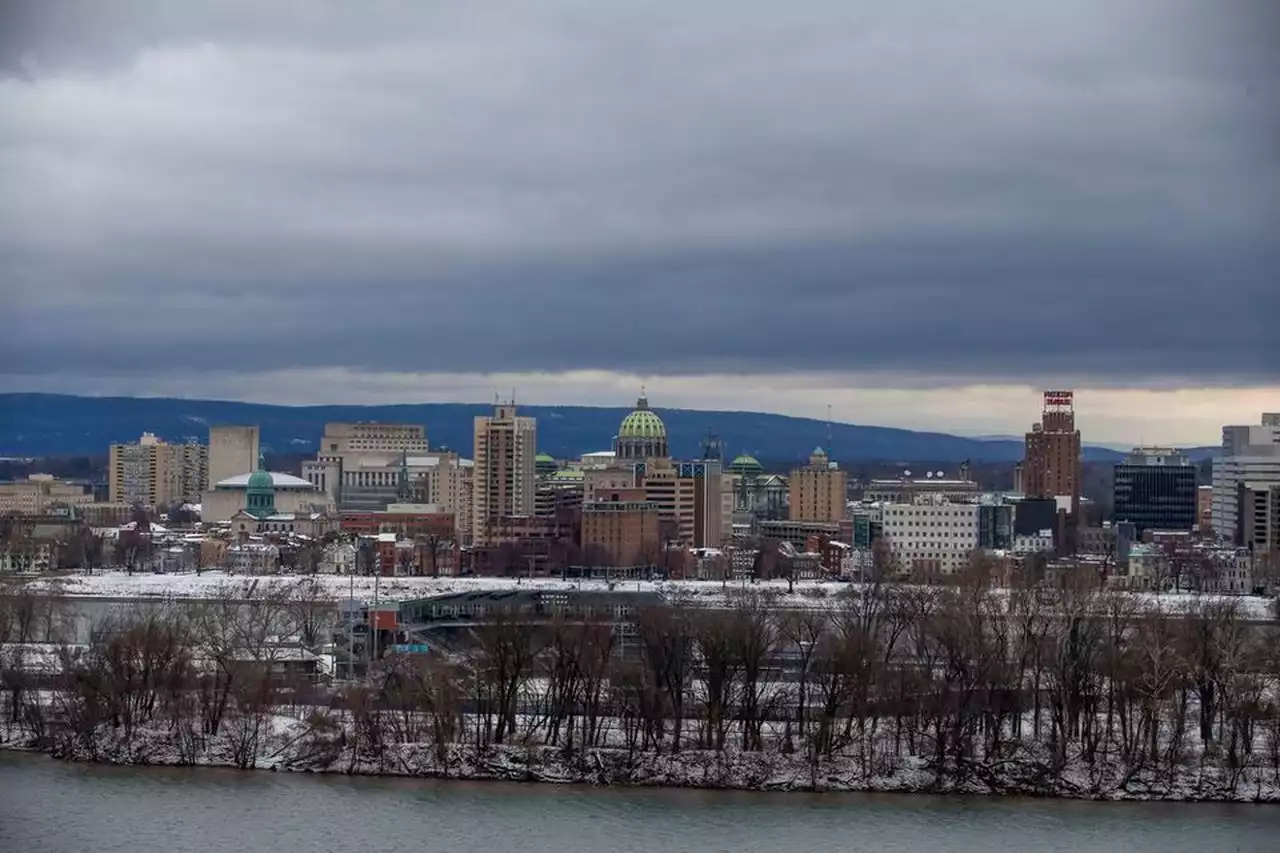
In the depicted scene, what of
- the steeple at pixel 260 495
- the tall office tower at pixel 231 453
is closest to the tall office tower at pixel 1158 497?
the steeple at pixel 260 495

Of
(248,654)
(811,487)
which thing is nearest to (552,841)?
(248,654)

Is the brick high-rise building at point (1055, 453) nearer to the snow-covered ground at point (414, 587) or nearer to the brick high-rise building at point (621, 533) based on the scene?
the brick high-rise building at point (621, 533)

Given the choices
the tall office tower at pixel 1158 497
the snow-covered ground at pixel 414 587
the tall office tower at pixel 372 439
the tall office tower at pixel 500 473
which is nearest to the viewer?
the snow-covered ground at pixel 414 587

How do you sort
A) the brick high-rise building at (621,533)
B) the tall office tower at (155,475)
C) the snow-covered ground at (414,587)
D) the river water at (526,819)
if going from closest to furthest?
1. the river water at (526,819)
2. the snow-covered ground at (414,587)
3. the brick high-rise building at (621,533)
4. the tall office tower at (155,475)

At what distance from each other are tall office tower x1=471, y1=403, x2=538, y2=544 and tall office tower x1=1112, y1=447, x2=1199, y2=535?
20.2m

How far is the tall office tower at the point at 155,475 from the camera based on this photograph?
93.0 metres

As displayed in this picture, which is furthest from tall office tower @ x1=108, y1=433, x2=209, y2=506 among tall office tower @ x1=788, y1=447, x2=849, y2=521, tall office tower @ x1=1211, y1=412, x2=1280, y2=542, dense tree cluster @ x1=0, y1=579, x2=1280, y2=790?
dense tree cluster @ x1=0, y1=579, x2=1280, y2=790

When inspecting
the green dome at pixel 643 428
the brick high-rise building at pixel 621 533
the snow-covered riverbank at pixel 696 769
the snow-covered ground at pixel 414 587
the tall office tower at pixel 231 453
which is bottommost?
the snow-covered riverbank at pixel 696 769

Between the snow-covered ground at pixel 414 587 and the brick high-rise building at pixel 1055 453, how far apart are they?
2443 cm

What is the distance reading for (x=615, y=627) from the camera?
29.6 meters

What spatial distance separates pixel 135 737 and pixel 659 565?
3509 cm

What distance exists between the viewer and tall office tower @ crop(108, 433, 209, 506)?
9300cm

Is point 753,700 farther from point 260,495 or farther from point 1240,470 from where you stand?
point 260,495

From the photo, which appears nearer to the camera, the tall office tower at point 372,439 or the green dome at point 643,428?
the green dome at point 643,428
